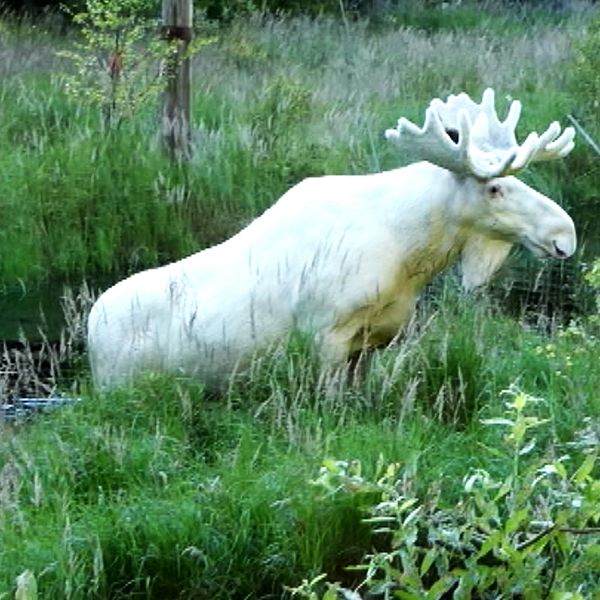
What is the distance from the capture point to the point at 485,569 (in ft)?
10.5

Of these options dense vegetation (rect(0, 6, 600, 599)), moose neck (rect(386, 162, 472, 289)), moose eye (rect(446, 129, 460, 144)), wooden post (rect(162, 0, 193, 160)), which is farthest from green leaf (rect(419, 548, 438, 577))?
wooden post (rect(162, 0, 193, 160))

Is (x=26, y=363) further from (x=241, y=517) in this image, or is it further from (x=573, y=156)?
(x=573, y=156)

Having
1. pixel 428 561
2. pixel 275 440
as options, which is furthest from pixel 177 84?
pixel 428 561

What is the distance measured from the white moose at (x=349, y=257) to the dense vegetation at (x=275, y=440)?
0.16m

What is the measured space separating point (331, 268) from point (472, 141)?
0.73 meters

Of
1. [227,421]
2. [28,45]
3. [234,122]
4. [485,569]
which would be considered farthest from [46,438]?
[28,45]

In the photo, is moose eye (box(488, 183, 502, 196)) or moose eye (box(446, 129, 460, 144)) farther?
moose eye (box(446, 129, 460, 144))

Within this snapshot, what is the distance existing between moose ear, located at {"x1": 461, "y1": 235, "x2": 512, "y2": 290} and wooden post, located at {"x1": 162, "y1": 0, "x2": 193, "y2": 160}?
526cm

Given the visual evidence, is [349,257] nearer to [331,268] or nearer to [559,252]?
[331,268]

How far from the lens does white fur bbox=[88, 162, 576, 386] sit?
242 inches

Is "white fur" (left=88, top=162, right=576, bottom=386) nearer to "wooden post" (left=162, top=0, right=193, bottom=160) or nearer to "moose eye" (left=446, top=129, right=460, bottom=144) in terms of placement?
"moose eye" (left=446, top=129, right=460, bottom=144)

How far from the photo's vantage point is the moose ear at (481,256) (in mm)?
6383

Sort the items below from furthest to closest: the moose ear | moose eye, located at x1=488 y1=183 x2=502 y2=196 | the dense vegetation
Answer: the moose ear < moose eye, located at x1=488 y1=183 x2=502 y2=196 < the dense vegetation

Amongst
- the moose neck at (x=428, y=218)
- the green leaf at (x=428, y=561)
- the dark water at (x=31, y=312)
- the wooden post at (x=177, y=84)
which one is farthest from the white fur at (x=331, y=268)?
the wooden post at (x=177, y=84)
